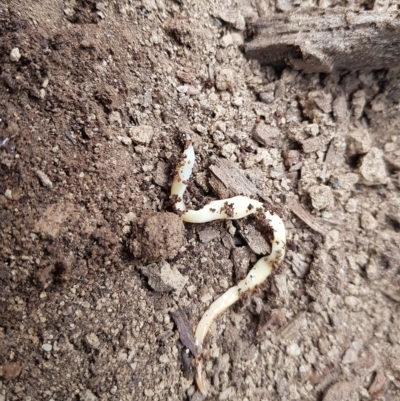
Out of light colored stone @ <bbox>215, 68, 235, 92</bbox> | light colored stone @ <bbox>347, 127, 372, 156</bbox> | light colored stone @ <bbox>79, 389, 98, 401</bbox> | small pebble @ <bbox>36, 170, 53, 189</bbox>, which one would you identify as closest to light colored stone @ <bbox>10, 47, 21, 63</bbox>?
small pebble @ <bbox>36, 170, 53, 189</bbox>

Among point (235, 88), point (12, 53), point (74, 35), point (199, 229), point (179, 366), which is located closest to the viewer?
point (12, 53)

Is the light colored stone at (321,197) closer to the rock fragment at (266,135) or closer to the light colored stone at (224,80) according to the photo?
the rock fragment at (266,135)

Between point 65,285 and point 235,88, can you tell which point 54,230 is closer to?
point 65,285

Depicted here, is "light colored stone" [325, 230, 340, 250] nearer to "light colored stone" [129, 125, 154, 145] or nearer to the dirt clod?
Answer: the dirt clod

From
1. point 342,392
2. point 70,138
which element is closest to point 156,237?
point 70,138

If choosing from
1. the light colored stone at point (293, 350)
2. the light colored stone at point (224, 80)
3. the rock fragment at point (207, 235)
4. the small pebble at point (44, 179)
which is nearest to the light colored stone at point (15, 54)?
the small pebble at point (44, 179)

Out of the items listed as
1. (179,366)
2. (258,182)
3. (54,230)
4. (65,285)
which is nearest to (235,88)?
(258,182)

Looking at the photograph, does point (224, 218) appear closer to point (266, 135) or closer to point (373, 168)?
point (266, 135)
